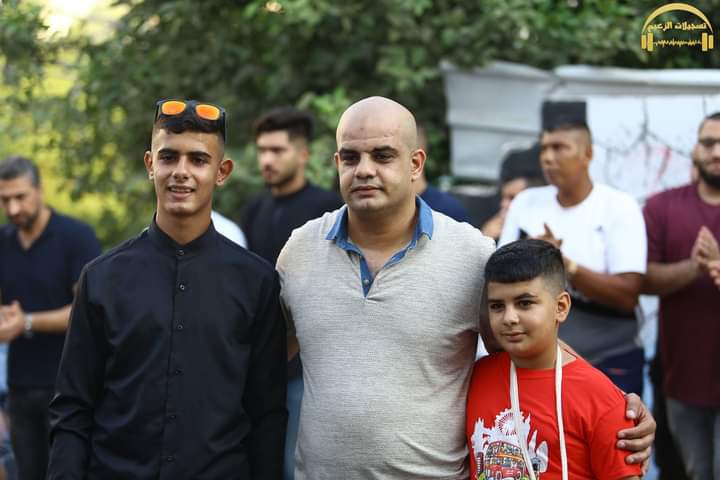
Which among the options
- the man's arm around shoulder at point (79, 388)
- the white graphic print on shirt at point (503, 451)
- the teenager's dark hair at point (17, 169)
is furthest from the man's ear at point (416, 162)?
the teenager's dark hair at point (17, 169)

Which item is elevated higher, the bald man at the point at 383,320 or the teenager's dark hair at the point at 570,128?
the teenager's dark hair at the point at 570,128

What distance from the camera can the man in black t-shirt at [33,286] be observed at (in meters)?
5.74

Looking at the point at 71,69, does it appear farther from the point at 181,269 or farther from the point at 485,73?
the point at 181,269

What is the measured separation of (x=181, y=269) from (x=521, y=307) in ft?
3.68

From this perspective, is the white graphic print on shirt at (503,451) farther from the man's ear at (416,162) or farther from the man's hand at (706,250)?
the man's hand at (706,250)

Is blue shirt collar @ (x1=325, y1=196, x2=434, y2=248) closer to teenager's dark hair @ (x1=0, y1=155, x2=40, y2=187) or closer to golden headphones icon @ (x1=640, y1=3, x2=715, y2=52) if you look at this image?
golden headphones icon @ (x1=640, y1=3, x2=715, y2=52)

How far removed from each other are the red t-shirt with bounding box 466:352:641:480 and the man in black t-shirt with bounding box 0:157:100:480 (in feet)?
10.3

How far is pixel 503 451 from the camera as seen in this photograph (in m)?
3.26

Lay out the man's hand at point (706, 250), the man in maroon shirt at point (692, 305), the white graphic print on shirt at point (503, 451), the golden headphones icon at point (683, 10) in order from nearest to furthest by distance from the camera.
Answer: the white graphic print on shirt at point (503, 451) → the man's hand at point (706, 250) → the man in maroon shirt at point (692, 305) → the golden headphones icon at point (683, 10)

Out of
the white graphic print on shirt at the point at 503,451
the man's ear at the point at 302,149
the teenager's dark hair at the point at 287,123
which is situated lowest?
the white graphic print on shirt at the point at 503,451

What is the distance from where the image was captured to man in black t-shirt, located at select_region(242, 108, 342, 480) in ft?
19.2

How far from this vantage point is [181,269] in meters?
3.30

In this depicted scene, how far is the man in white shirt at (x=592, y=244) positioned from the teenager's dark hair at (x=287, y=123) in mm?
1699

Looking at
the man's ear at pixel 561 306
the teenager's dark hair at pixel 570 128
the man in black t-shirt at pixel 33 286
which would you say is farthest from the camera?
the man in black t-shirt at pixel 33 286
